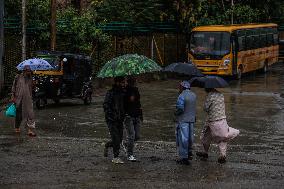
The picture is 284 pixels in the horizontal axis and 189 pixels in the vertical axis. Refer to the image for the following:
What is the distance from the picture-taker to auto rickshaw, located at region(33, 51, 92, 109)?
2225 centimetres

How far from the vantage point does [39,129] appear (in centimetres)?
1738

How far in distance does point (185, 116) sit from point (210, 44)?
83.3 ft

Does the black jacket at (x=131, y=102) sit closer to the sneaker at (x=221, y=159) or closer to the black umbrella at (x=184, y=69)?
the black umbrella at (x=184, y=69)

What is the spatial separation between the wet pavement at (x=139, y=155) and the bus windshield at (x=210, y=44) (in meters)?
13.5

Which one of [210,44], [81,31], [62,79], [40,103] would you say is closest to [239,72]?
[210,44]

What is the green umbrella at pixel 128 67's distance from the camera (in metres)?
12.0

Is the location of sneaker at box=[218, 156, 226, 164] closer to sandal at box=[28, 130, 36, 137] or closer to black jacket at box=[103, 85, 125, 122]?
black jacket at box=[103, 85, 125, 122]

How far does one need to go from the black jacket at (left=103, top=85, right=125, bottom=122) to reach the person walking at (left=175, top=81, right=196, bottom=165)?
1078 millimetres

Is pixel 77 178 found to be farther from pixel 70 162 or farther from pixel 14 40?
pixel 14 40

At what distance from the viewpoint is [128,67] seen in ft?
39.7

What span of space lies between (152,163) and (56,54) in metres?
11.6

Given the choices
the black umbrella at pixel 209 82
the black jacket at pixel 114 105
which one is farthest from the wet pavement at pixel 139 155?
the black umbrella at pixel 209 82

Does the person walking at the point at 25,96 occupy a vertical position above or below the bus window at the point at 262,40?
below

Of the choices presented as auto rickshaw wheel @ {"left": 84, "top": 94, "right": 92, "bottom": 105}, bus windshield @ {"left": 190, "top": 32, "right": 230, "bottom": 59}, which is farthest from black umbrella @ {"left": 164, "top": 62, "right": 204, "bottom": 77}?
bus windshield @ {"left": 190, "top": 32, "right": 230, "bottom": 59}
